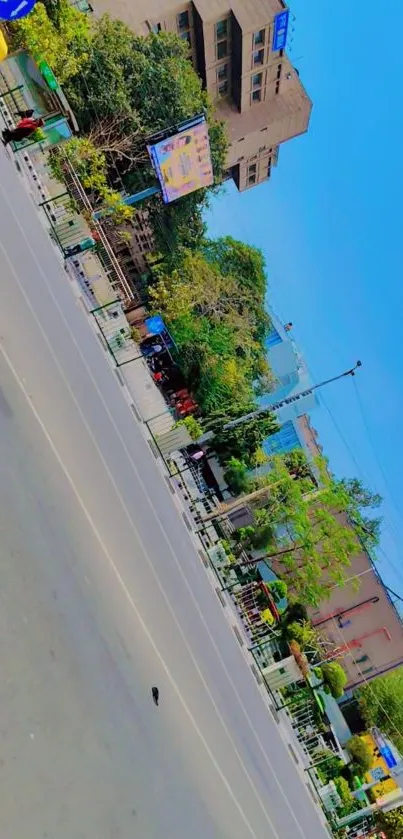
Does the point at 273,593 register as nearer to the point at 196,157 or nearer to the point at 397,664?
the point at 397,664

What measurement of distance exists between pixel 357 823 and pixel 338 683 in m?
3.95

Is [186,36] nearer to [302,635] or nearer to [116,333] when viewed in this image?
[116,333]

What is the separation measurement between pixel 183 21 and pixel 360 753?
27344 millimetres

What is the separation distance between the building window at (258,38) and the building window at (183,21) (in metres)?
2.62

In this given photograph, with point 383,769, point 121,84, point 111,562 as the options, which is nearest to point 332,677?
point 383,769

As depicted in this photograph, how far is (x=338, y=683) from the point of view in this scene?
71.1 ft

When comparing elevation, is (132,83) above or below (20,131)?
above

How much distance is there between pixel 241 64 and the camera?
26.0 metres

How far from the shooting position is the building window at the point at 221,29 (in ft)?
81.8

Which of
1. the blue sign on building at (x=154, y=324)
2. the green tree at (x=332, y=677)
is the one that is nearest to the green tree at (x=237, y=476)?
the blue sign on building at (x=154, y=324)

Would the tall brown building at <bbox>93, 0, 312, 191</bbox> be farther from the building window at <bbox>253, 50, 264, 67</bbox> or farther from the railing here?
the railing

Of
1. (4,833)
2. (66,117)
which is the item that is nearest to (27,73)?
(66,117)

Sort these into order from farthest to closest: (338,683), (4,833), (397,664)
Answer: (397,664), (338,683), (4,833)

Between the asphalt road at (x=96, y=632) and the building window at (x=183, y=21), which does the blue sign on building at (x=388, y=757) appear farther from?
the building window at (x=183, y=21)
